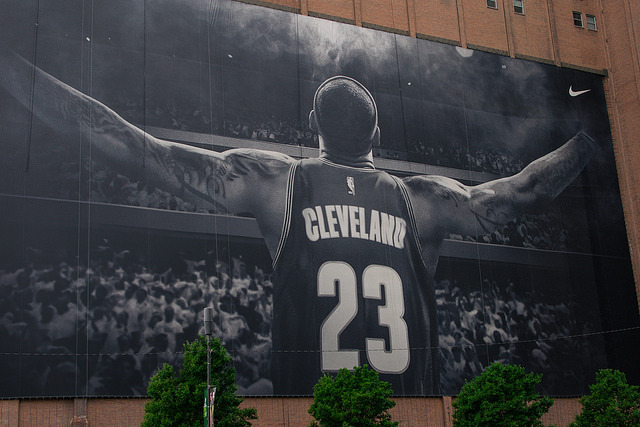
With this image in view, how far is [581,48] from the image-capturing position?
154 ft

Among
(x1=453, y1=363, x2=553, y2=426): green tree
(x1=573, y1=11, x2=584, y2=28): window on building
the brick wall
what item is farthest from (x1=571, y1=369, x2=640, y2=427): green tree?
(x1=573, y1=11, x2=584, y2=28): window on building

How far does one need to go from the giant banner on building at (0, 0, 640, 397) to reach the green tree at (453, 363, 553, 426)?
5.88 metres

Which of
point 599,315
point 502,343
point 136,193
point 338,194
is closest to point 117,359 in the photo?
point 136,193

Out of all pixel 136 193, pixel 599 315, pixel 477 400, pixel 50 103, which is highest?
pixel 50 103

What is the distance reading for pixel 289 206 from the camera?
35.4 m

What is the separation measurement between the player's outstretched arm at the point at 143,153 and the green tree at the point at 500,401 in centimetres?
1149

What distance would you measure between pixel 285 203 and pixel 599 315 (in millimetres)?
17050

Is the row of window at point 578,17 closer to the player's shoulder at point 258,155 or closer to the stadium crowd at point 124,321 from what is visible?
the player's shoulder at point 258,155

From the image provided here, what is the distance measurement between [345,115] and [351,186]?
11.1ft

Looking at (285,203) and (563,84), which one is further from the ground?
(563,84)

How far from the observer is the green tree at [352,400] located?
88.5 feet

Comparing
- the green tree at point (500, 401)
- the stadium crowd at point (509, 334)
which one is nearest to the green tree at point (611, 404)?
the green tree at point (500, 401)

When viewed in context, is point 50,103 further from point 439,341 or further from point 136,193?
point 439,341

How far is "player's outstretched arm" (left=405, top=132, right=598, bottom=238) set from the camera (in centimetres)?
3872
